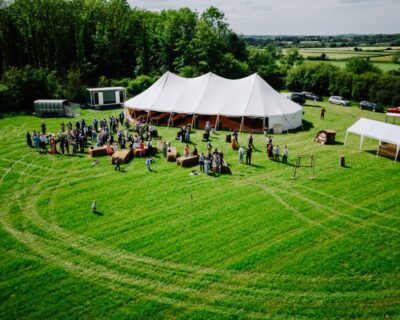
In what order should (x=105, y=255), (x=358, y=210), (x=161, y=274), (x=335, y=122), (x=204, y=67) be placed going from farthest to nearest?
(x=204, y=67) → (x=335, y=122) → (x=358, y=210) → (x=105, y=255) → (x=161, y=274)

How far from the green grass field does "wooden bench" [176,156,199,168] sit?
1.44 ft

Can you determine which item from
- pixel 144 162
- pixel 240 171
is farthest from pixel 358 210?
pixel 144 162

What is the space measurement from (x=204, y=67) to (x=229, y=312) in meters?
42.0

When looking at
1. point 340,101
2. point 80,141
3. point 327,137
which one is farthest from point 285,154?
point 340,101

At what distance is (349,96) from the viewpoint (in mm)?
40562

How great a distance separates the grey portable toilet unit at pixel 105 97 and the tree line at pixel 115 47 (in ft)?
13.6

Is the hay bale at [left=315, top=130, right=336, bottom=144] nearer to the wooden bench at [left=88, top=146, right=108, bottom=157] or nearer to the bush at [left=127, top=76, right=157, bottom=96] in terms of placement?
the wooden bench at [left=88, top=146, right=108, bottom=157]

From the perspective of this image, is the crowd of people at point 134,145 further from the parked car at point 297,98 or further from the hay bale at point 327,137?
the parked car at point 297,98

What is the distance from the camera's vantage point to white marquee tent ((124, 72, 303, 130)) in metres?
24.5

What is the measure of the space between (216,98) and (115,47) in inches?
1098

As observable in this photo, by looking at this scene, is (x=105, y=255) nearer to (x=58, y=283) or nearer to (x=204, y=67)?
(x=58, y=283)

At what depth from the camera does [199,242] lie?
1172 cm

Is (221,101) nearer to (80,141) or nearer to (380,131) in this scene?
(80,141)

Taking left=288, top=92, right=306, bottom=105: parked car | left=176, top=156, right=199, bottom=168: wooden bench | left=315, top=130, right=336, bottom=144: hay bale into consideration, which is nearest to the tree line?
left=288, top=92, right=306, bottom=105: parked car
